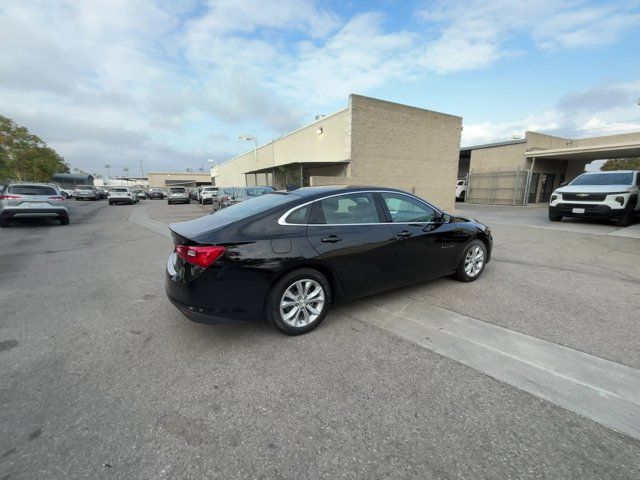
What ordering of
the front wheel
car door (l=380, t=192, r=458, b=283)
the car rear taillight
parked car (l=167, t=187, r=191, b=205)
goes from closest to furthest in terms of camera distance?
the car rear taillight
car door (l=380, t=192, r=458, b=283)
the front wheel
parked car (l=167, t=187, r=191, b=205)

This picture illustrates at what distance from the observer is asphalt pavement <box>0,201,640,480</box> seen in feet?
5.67

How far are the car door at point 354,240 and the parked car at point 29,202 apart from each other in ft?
39.6

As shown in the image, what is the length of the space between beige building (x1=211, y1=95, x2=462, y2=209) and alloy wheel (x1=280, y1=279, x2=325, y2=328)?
Answer: 11.4 metres

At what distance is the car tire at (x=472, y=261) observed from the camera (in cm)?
456

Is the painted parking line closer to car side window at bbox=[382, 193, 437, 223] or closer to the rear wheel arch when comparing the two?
the rear wheel arch

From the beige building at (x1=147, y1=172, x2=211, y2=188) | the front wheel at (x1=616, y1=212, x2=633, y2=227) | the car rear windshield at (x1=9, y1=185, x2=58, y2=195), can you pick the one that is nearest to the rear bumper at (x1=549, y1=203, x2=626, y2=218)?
the front wheel at (x1=616, y1=212, x2=633, y2=227)

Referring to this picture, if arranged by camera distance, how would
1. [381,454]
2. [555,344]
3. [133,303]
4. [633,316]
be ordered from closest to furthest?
[381,454] < [555,344] < [633,316] < [133,303]

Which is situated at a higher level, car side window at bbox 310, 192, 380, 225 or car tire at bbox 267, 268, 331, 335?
car side window at bbox 310, 192, 380, 225

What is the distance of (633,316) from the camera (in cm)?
348

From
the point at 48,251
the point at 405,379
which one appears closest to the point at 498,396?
the point at 405,379

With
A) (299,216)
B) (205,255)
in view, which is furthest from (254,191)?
(205,255)

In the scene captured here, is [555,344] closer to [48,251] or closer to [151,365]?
[151,365]

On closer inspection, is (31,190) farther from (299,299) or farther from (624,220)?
(624,220)

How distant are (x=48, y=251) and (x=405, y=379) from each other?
28.1ft
